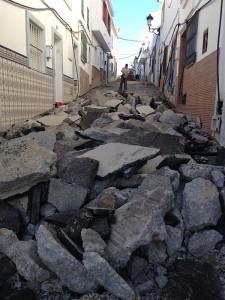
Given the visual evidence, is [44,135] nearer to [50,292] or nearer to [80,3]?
[50,292]

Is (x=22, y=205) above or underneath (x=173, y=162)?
underneath

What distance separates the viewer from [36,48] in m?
7.39

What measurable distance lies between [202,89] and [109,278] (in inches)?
206

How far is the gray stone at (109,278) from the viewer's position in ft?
6.04

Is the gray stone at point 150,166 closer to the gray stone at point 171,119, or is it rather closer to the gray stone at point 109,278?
the gray stone at point 109,278

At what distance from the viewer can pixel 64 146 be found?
393 cm

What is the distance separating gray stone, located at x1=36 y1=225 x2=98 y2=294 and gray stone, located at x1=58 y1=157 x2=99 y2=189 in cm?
89

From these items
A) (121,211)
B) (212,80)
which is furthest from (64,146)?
(212,80)

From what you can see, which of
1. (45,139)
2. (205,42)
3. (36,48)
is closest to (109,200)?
(45,139)

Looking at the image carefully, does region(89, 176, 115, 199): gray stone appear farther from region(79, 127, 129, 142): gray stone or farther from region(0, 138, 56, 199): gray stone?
region(79, 127, 129, 142): gray stone

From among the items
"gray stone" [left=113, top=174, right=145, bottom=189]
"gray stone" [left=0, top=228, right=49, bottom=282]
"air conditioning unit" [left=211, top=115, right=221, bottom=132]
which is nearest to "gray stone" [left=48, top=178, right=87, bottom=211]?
"gray stone" [left=113, top=174, right=145, bottom=189]

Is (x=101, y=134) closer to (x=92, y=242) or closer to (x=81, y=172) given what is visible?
(x=81, y=172)

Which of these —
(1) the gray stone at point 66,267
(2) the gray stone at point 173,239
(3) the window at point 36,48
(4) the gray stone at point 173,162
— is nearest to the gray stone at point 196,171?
(4) the gray stone at point 173,162

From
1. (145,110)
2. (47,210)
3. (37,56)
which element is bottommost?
(47,210)
